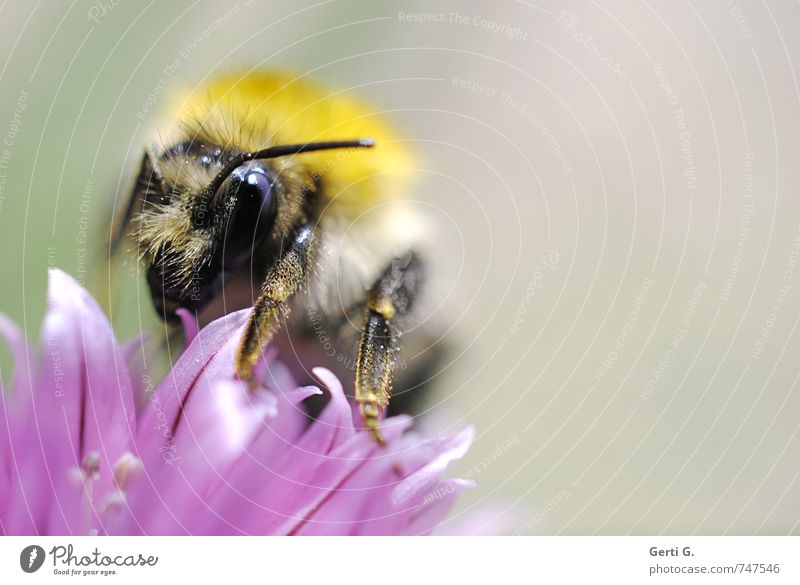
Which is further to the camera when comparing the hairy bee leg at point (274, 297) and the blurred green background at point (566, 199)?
the blurred green background at point (566, 199)

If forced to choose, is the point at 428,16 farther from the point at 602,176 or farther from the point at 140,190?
the point at 140,190

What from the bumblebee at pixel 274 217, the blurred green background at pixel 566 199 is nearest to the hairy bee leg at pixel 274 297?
the bumblebee at pixel 274 217

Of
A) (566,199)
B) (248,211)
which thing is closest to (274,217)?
(248,211)

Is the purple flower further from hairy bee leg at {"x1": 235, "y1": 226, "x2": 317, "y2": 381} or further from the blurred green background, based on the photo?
the blurred green background

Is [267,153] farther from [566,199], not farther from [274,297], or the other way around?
[566,199]
